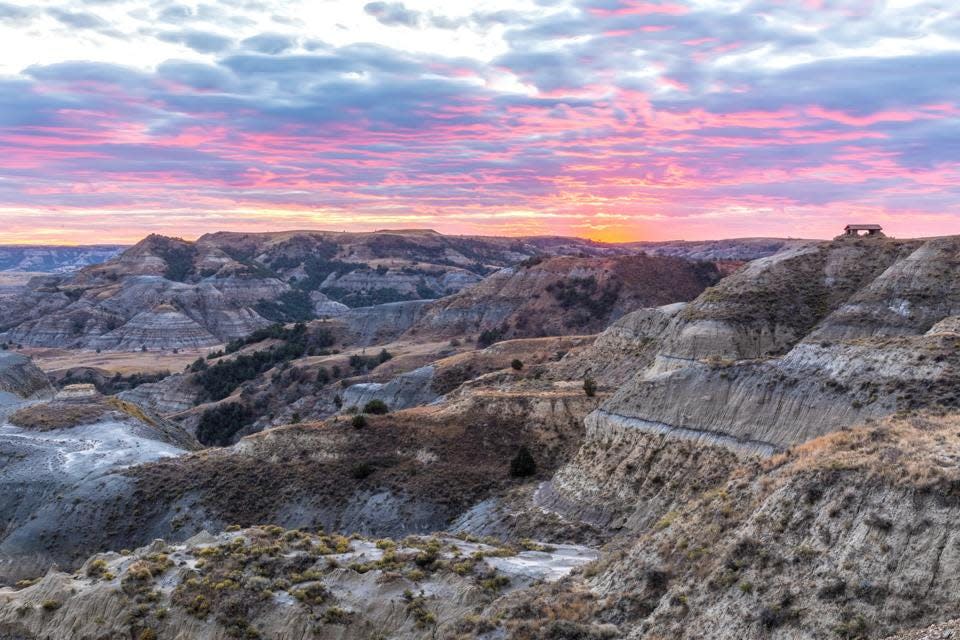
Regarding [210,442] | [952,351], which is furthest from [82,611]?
[210,442]

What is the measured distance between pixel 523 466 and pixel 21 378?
84.3 metres

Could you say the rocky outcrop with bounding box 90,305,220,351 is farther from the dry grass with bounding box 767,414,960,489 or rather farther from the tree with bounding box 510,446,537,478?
the dry grass with bounding box 767,414,960,489

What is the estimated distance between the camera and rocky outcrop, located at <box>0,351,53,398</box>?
98.7m

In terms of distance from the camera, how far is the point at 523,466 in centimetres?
4853

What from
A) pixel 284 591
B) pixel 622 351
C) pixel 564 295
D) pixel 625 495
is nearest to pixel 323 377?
pixel 564 295

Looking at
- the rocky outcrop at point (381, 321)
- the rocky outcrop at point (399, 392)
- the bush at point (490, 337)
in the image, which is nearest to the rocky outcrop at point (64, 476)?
the rocky outcrop at point (399, 392)

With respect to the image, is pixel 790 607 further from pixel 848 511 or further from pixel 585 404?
pixel 585 404

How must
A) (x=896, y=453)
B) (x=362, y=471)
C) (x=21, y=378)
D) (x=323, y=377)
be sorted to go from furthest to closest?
(x=323, y=377) → (x=21, y=378) → (x=362, y=471) → (x=896, y=453)

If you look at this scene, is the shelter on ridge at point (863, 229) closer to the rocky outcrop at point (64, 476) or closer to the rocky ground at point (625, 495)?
the rocky ground at point (625, 495)

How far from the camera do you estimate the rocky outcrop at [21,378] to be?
98688mm

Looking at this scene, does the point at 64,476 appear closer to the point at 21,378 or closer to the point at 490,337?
the point at 21,378

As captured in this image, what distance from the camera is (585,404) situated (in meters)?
54.9

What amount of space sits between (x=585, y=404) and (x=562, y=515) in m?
16.3

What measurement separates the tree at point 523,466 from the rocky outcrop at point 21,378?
249 ft
